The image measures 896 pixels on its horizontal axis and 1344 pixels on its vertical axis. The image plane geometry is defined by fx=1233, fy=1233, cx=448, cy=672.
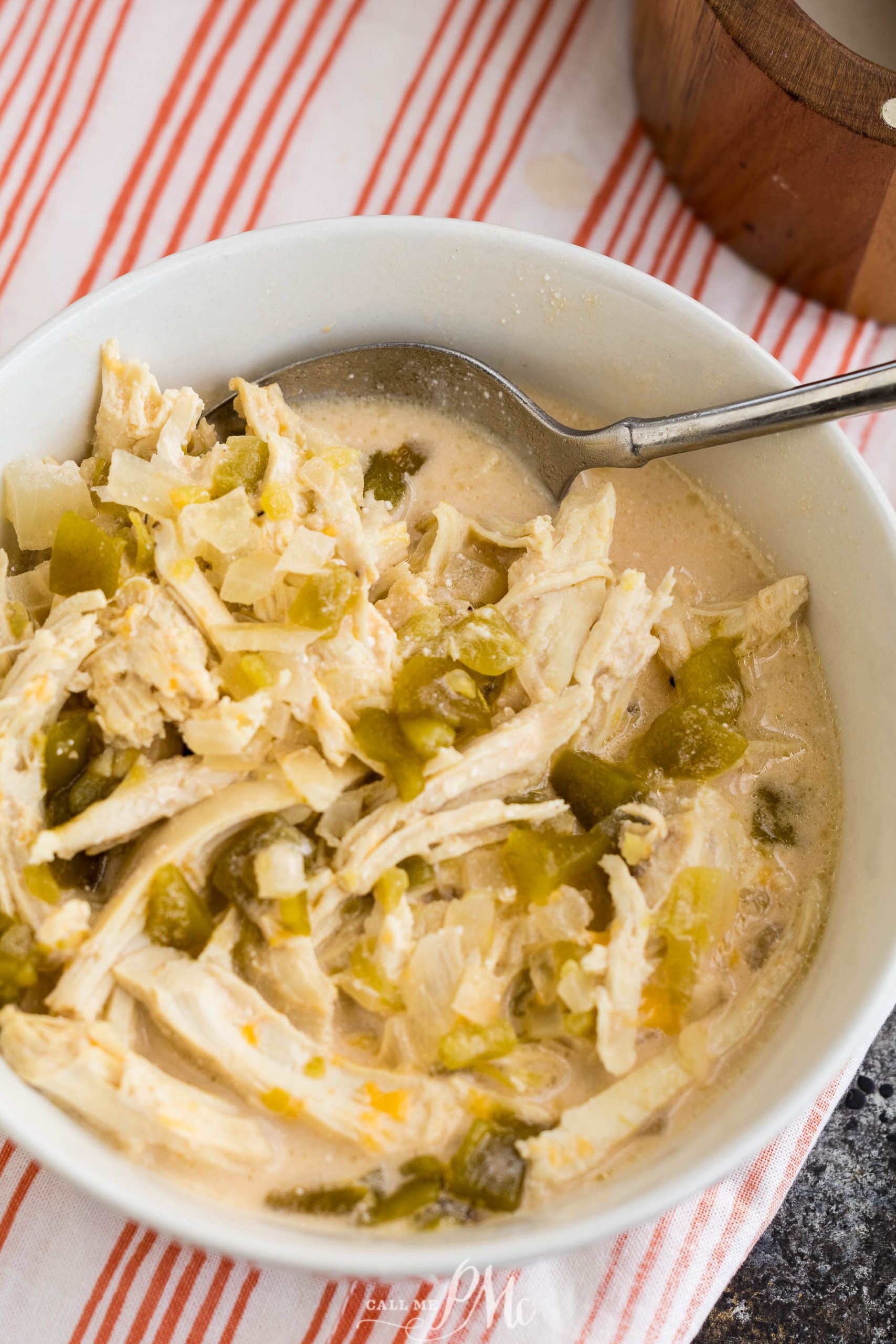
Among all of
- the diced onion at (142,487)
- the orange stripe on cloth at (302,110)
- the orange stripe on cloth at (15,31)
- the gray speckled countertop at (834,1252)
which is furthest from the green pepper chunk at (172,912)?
the orange stripe on cloth at (15,31)

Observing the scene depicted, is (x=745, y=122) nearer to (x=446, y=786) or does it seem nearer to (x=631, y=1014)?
(x=446, y=786)

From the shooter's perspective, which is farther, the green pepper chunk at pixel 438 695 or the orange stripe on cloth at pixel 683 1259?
the orange stripe on cloth at pixel 683 1259

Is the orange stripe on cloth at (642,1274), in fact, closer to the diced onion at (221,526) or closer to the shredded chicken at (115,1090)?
the shredded chicken at (115,1090)

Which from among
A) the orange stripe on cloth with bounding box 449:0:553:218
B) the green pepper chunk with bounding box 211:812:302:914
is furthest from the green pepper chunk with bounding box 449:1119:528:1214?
the orange stripe on cloth with bounding box 449:0:553:218

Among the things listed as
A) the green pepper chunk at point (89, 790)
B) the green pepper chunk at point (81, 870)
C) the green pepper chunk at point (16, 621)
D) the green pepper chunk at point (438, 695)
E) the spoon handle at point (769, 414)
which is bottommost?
the green pepper chunk at point (81, 870)

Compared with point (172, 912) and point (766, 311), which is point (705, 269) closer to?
point (766, 311)

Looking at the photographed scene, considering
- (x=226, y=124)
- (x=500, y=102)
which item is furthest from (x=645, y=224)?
(x=226, y=124)
